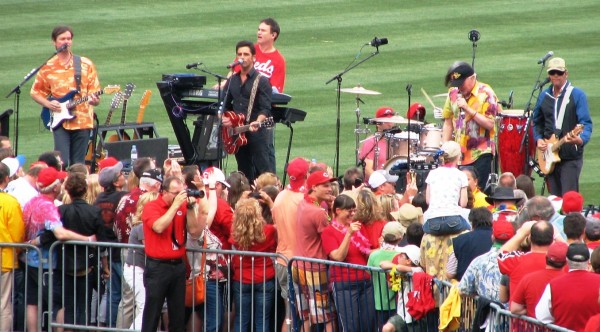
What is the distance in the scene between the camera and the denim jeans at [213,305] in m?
12.1

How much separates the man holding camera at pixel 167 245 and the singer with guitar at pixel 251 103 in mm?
3867

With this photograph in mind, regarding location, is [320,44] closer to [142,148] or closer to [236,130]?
[142,148]

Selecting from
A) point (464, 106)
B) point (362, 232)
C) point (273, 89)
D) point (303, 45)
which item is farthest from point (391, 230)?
point (303, 45)

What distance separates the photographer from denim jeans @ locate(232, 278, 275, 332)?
1191 cm

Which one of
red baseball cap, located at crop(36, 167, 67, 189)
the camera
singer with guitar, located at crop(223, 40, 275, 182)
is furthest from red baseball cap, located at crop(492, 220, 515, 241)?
singer with guitar, located at crop(223, 40, 275, 182)

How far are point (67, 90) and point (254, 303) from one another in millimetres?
5433

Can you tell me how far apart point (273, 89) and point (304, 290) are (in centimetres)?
527

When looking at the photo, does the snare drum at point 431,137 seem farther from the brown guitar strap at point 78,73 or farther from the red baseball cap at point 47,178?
the red baseball cap at point 47,178

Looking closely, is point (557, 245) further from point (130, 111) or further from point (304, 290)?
point (130, 111)

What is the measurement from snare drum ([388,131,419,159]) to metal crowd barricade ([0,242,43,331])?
594cm

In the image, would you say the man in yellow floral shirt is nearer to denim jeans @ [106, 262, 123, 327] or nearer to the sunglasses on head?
the sunglasses on head

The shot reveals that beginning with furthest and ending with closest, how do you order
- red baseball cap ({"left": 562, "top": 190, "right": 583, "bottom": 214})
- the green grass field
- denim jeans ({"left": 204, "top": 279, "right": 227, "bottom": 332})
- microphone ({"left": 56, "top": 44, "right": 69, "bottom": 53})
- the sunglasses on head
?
the green grass field < microphone ({"left": 56, "top": 44, "right": 69, "bottom": 53}) < the sunglasses on head < denim jeans ({"left": 204, "top": 279, "right": 227, "bottom": 332}) < red baseball cap ({"left": 562, "top": 190, "right": 583, "bottom": 214})

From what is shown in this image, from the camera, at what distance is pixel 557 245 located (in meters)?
9.44

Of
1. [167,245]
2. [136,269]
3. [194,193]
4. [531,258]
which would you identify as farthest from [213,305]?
[531,258]
